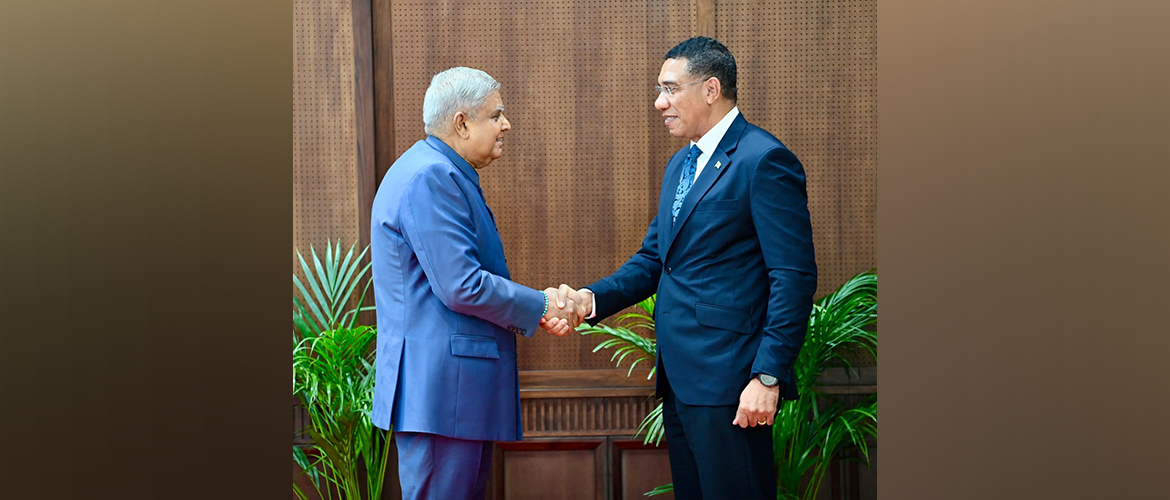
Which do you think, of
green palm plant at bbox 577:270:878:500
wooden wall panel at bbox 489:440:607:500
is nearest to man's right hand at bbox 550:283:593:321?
green palm plant at bbox 577:270:878:500

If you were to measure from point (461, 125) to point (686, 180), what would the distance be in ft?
2.32

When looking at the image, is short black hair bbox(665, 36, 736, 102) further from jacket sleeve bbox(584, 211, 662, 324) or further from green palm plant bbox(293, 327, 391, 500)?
green palm plant bbox(293, 327, 391, 500)

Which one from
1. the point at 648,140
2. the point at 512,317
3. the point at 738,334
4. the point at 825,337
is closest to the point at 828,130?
the point at 648,140

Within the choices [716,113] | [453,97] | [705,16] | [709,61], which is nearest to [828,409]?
[716,113]

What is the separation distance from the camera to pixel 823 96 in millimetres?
3838

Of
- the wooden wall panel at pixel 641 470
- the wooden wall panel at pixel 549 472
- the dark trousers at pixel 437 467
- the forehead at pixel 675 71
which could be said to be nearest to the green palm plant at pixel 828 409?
the wooden wall panel at pixel 641 470

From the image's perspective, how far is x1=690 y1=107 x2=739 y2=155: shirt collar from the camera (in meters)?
2.72

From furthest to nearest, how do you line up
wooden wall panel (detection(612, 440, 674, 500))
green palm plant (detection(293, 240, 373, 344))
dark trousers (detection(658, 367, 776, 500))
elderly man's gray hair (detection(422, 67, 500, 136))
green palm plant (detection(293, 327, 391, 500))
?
wooden wall panel (detection(612, 440, 674, 500)), green palm plant (detection(293, 240, 373, 344)), green palm plant (detection(293, 327, 391, 500)), elderly man's gray hair (detection(422, 67, 500, 136)), dark trousers (detection(658, 367, 776, 500))

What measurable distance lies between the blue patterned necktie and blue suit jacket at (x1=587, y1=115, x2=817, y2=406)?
96 mm

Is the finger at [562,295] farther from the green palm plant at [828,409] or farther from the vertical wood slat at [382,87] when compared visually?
the vertical wood slat at [382,87]

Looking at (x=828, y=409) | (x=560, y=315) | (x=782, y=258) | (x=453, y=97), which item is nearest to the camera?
(x=782, y=258)

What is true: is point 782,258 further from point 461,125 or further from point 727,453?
point 461,125
